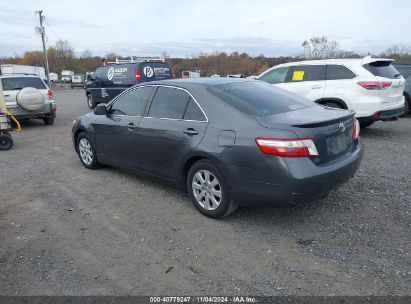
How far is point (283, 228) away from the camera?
12.3 feet

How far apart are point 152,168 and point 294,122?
6.71ft

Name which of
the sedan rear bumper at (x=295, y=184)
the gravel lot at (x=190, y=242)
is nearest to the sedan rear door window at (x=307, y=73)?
the gravel lot at (x=190, y=242)

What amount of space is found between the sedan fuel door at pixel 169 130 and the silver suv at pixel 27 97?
713 centimetres

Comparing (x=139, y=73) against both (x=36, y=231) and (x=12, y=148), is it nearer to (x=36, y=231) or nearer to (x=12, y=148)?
(x=12, y=148)

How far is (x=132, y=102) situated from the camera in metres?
5.07

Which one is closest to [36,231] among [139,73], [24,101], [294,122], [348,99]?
[294,122]

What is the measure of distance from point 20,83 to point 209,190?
31.7ft

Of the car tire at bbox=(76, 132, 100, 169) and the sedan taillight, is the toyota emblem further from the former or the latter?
the car tire at bbox=(76, 132, 100, 169)

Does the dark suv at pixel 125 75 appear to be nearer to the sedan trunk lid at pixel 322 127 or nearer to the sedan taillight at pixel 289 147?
the sedan trunk lid at pixel 322 127

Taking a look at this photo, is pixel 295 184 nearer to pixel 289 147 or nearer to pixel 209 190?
pixel 289 147

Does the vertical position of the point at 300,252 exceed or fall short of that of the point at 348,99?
it falls short

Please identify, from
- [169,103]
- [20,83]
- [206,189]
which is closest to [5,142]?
[20,83]

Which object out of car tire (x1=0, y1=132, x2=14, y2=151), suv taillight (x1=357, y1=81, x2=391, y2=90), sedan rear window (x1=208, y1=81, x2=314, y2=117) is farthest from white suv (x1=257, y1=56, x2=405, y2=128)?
car tire (x1=0, y1=132, x2=14, y2=151)

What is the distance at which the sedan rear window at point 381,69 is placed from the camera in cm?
755
